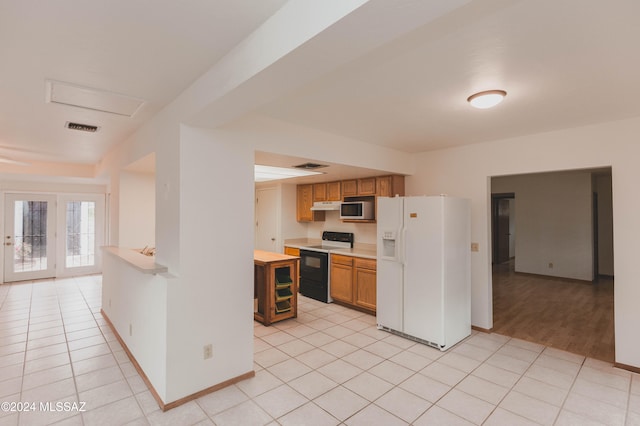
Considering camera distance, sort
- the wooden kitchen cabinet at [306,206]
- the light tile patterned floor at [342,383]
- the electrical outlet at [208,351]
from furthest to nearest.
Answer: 1. the wooden kitchen cabinet at [306,206]
2. the electrical outlet at [208,351]
3. the light tile patterned floor at [342,383]

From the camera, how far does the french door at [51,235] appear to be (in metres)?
6.66

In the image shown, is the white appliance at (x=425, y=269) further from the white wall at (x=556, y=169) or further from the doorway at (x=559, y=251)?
the doorway at (x=559, y=251)

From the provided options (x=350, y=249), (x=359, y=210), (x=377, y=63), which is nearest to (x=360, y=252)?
(x=350, y=249)

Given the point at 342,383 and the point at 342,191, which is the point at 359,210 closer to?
the point at 342,191

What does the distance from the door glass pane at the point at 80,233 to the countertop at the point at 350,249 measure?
16.1 feet

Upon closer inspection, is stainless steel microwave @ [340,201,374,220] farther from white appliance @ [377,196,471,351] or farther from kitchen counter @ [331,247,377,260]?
white appliance @ [377,196,471,351]

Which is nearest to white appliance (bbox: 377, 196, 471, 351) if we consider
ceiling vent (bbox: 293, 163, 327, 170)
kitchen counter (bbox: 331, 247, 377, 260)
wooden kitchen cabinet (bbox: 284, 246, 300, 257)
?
kitchen counter (bbox: 331, 247, 377, 260)

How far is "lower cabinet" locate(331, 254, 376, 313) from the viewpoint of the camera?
4625 millimetres

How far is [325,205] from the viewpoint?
5621mm

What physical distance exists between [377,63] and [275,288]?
10.4ft

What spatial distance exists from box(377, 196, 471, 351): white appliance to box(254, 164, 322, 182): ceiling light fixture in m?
1.33

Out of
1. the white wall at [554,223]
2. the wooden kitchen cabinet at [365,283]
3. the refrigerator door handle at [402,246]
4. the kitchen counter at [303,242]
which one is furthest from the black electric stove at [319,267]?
the white wall at [554,223]

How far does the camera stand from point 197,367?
2.58 meters

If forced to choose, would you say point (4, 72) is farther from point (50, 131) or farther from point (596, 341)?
point (596, 341)
